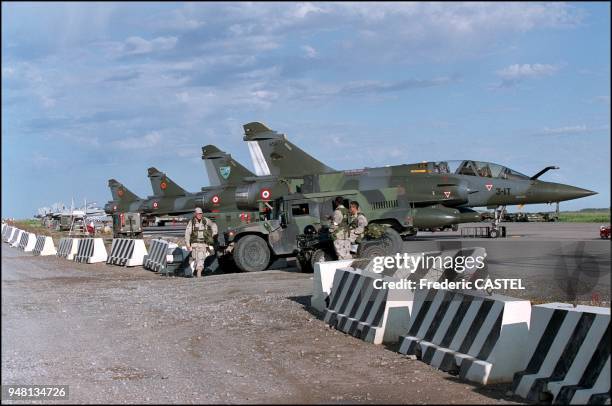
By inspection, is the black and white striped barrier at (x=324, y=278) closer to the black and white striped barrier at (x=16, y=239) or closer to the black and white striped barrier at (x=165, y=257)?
the black and white striped barrier at (x=165, y=257)

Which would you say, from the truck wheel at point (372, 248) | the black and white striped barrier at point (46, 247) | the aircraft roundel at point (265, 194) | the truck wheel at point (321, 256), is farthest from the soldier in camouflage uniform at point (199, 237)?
the black and white striped barrier at point (46, 247)

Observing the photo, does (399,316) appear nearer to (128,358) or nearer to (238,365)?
(238,365)

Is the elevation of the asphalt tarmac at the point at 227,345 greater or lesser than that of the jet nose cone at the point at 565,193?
lesser

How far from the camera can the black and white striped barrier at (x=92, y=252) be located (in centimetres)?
2748

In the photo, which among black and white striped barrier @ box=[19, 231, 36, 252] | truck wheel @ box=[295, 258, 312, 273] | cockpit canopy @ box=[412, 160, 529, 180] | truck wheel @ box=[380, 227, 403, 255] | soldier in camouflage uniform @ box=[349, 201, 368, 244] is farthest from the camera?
black and white striped barrier @ box=[19, 231, 36, 252]

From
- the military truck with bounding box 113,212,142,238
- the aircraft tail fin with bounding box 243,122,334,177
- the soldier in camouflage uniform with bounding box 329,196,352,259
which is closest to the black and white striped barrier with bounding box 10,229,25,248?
the military truck with bounding box 113,212,142,238

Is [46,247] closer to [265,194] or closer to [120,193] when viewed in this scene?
[265,194]

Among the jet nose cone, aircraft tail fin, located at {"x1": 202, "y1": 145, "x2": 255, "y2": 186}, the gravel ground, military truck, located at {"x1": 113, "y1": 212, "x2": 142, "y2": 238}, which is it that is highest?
aircraft tail fin, located at {"x1": 202, "y1": 145, "x2": 255, "y2": 186}

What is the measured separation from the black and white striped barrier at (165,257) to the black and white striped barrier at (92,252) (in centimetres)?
365

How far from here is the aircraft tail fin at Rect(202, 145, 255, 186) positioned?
4581 cm

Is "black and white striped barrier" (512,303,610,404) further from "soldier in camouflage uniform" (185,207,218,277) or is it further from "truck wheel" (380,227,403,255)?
"soldier in camouflage uniform" (185,207,218,277)

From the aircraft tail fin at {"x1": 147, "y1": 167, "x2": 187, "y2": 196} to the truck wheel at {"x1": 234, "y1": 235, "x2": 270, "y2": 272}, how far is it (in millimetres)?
33666

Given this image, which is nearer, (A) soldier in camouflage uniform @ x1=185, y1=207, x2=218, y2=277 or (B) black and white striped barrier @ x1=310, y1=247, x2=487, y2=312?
(B) black and white striped barrier @ x1=310, y1=247, x2=487, y2=312

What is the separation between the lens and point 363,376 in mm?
7762
